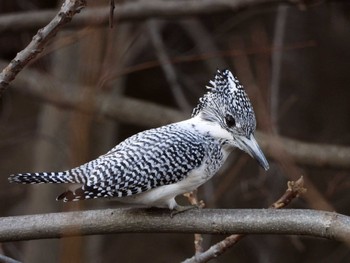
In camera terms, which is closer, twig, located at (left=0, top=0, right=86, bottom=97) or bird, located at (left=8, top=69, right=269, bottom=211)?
twig, located at (left=0, top=0, right=86, bottom=97)

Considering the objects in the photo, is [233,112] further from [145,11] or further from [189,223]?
[145,11]

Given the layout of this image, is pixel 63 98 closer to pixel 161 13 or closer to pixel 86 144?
pixel 161 13

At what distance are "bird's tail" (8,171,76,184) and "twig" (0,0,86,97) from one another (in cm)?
29

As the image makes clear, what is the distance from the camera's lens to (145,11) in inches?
159

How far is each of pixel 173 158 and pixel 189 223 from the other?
0.30 metres

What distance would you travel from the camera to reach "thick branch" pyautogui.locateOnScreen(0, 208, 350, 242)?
208 cm

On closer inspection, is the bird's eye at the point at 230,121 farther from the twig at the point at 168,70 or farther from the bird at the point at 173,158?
the twig at the point at 168,70

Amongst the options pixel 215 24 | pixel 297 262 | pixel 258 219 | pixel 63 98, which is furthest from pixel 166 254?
pixel 258 219

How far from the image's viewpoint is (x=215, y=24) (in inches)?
222

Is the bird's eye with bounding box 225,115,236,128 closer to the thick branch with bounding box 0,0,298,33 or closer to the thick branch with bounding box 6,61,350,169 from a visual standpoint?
the thick branch with bounding box 0,0,298,33

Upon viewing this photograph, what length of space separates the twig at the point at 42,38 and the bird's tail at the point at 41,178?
29 centimetres

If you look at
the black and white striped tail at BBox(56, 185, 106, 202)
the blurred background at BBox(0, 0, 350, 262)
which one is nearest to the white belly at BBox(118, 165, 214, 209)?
the black and white striped tail at BBox(56, 185, 106, 202)

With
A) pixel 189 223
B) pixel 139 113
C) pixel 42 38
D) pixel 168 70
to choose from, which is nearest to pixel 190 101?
pixel 168 70

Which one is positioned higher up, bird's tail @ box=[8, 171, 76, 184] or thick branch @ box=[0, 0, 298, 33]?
thick branch @ box=[0, 0, 298, 33]
